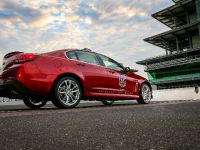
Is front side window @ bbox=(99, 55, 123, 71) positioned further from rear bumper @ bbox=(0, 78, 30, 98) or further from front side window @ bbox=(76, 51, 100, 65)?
rear bumper @ bbox=(0, 78, 30, 98)

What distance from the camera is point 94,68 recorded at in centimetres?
695

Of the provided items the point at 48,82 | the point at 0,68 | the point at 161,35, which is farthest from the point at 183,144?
the point at 161,35

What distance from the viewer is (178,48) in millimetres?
55719

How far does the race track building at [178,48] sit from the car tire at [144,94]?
140ft

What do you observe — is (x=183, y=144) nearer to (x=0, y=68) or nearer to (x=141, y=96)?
(x=0, y=68)

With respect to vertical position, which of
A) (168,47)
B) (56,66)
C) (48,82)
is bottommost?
(48,82)

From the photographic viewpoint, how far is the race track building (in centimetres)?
5056

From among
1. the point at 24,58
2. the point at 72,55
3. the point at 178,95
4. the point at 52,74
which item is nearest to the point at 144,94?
the point at 72,55

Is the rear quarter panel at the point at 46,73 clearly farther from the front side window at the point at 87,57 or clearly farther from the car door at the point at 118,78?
the car door at the point at 118,78

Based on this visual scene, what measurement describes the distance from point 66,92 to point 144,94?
138 inches

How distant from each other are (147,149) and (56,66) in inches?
179

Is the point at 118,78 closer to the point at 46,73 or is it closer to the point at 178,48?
the point at 46,73

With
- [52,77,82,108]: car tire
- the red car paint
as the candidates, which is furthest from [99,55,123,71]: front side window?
[52,77,82,108]: car tire

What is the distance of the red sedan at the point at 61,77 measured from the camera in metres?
5.74
